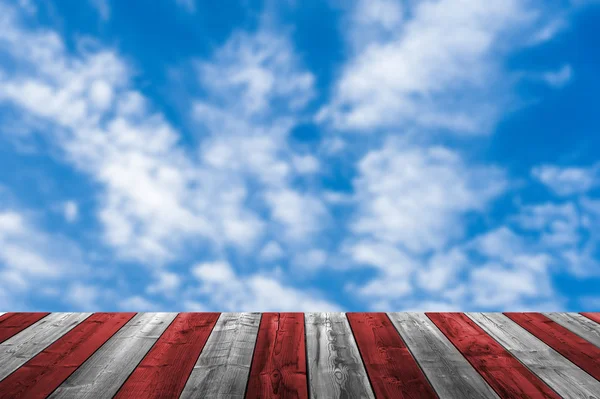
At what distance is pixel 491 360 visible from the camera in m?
1.67

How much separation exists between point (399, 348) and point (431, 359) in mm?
138

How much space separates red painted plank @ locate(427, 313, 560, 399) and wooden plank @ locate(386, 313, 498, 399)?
34 millimetres

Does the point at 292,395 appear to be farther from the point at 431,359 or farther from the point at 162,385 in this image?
the point at 431,359

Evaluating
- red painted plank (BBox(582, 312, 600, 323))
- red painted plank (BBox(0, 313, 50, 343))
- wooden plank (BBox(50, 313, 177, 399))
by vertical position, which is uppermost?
red painted plank (BBox(582, 312, 600, 323))

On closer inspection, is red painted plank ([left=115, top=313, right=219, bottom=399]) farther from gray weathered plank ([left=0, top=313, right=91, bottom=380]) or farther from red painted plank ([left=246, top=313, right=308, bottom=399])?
gray weathered plank ([left=0, top=313, right=91, bottom=380])

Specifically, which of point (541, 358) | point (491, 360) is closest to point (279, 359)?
point (491, 360)

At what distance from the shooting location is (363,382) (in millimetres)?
1475

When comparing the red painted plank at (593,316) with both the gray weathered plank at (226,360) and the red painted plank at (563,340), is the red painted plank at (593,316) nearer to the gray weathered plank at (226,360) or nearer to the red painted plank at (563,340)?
the red painted plank at (563,340)

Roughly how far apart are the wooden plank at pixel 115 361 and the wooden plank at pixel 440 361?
3.33ft

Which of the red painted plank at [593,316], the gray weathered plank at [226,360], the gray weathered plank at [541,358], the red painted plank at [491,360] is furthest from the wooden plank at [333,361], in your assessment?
the red painted plank at [593,316]

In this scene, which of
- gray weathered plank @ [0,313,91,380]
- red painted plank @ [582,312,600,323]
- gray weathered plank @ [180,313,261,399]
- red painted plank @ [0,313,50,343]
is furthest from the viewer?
red painted plank @ [582,312,600,323]

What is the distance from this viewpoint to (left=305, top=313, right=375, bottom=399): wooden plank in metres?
1.42

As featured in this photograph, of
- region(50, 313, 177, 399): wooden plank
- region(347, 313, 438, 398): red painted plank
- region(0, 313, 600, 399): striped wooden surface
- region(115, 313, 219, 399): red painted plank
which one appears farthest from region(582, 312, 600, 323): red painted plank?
region(50, 313, 177, 399): wooden plank

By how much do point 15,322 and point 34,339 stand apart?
0.29m
